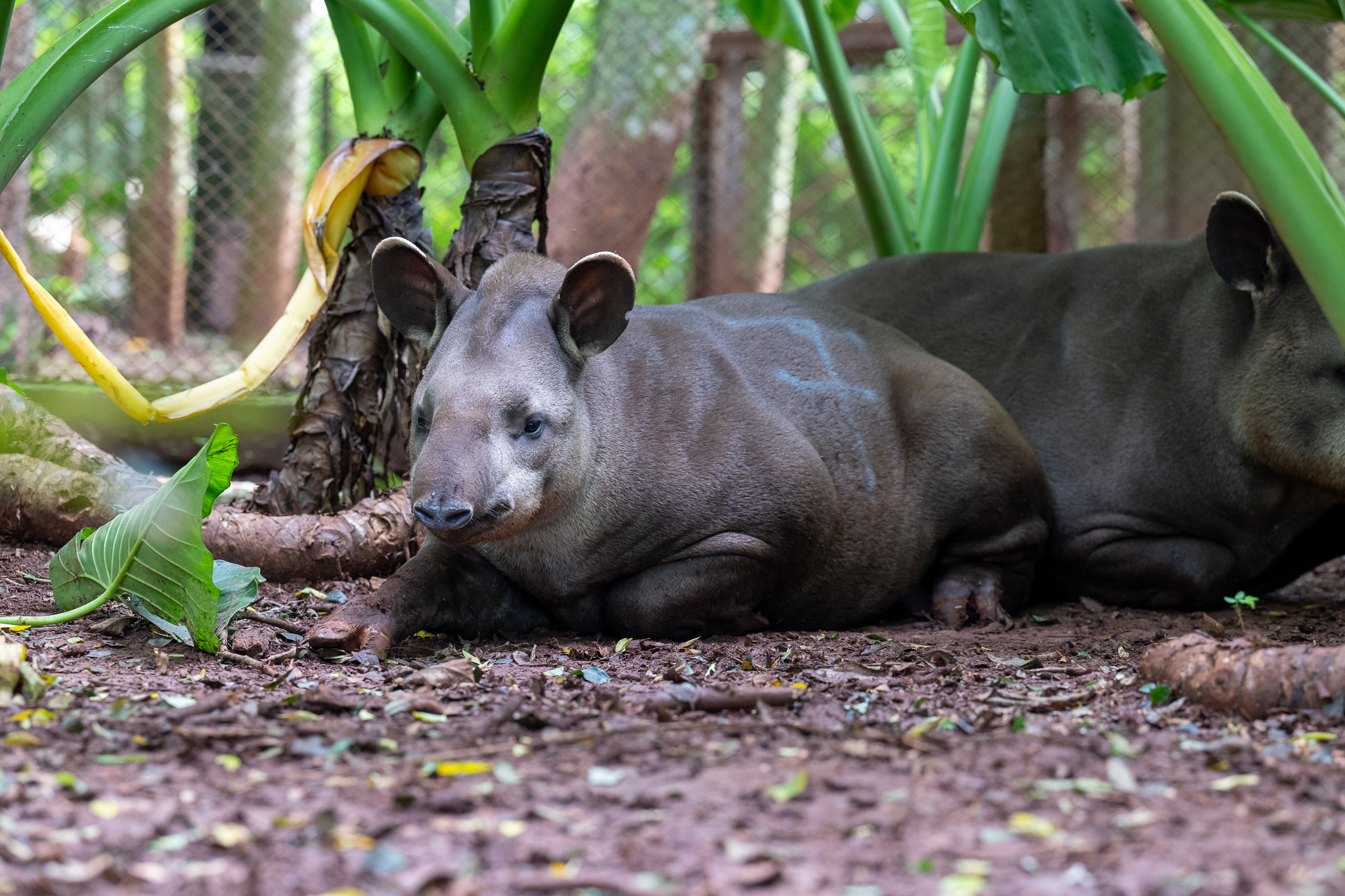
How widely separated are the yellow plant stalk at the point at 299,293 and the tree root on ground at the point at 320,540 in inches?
20.1

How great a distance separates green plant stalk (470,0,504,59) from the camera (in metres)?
4.57

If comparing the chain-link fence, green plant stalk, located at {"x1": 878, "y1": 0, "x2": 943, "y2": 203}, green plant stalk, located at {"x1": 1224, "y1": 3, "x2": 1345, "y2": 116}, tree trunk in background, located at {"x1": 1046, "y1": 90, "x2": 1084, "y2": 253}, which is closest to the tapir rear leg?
green plant stalk, located at {"x1": 878, "y1": 0, "x2": 943, "y2": 203}

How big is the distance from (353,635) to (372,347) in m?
1.61

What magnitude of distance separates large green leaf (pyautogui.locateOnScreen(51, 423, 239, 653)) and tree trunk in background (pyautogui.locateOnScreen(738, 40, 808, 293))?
21.5 feet

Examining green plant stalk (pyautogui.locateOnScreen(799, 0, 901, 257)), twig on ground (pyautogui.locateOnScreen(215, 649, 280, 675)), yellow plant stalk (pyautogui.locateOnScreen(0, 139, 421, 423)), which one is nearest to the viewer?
twig on ground (pyautogui.locateOnScreen(215, 649, 280, 675))

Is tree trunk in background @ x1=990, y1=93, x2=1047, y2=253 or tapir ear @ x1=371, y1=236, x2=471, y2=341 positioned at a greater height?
tree trunk in background @ x1=990, y1=93, x2=1047, y2=253

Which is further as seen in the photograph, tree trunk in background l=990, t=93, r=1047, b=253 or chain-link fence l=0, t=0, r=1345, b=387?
chain-link fence l=0, t=0, r=1345, b=387

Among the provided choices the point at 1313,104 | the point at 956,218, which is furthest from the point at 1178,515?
the point at 1313,104

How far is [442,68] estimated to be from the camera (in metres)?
4.54

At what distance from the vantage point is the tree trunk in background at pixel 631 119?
342 inches

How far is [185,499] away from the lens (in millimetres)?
3438

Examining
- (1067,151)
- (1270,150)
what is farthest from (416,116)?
(1067,151)

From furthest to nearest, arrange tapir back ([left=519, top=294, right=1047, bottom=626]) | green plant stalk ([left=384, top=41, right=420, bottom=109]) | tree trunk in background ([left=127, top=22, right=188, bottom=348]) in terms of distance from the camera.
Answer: tree trunk in background ([left=127, top=22, right=188, bottom=348]), green plant stalk ([left=384, top=41, right=420, bottom=109]), tapir back ([left=519, top=294, right=1047, bottom=626])

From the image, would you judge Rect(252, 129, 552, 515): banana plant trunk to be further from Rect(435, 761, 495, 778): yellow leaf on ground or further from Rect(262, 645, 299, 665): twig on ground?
Rect(435, 761, 495, 778): yellow leaf on ground
